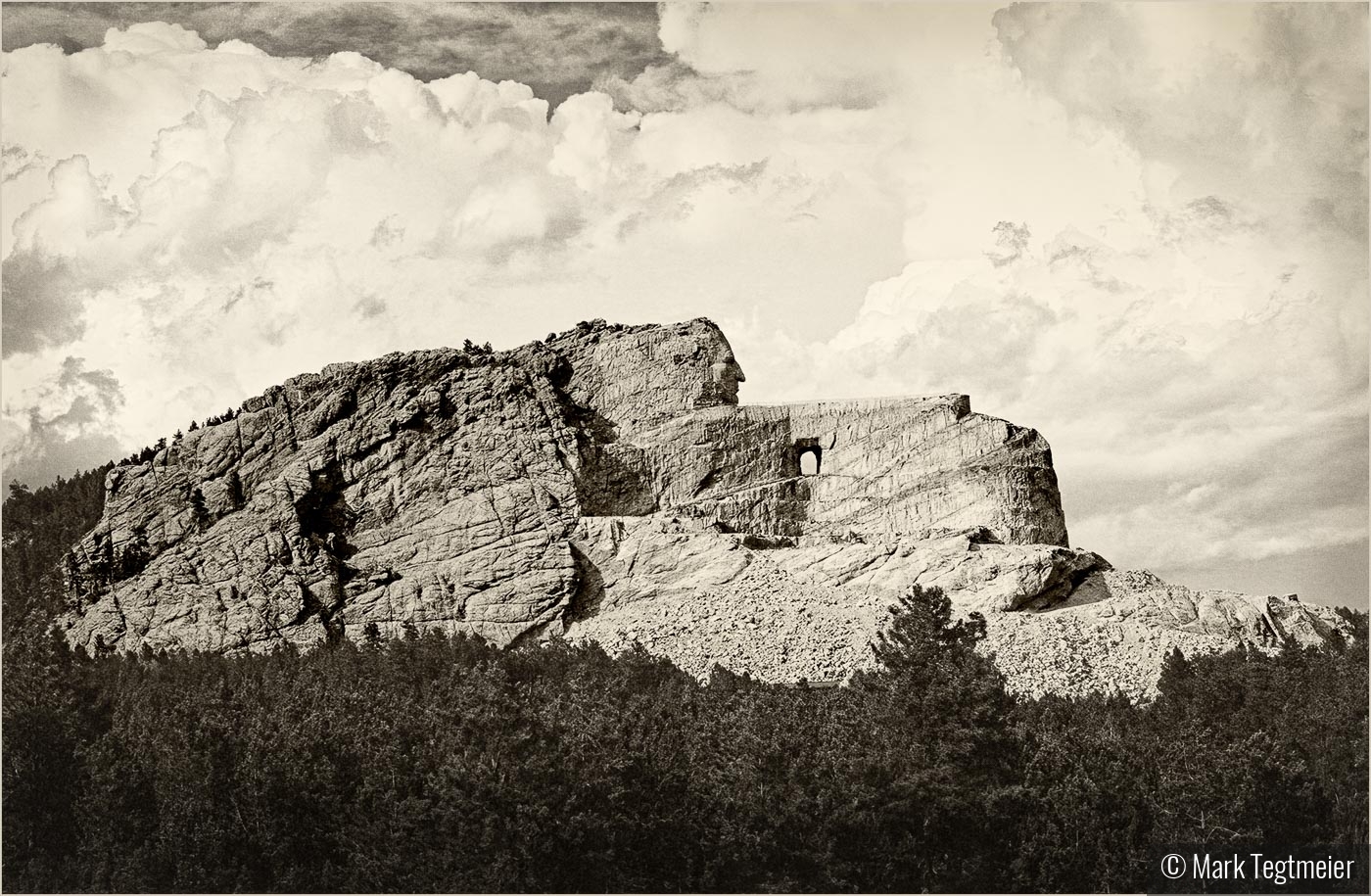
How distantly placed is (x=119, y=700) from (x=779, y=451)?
2846cm

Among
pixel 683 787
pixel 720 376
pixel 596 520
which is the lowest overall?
pixel 683 787

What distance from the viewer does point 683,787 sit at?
48.5 meters

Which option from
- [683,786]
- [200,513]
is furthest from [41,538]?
[683,786]

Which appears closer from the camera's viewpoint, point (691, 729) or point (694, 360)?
point (691, 729)

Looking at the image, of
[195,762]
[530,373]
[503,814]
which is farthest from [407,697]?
[530,373]

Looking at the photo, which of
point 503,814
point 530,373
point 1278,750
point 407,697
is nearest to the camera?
point 503,814

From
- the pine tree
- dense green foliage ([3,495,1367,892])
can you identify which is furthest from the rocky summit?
dense green foliage ([3,495,1367,892])

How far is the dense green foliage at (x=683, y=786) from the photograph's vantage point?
1836 inches

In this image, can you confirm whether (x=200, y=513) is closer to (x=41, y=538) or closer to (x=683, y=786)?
(x=41, y=538)

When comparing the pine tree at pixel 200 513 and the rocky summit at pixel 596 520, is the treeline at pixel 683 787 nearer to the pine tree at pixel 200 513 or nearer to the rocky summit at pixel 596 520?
the rocky summit at pixel 596 520

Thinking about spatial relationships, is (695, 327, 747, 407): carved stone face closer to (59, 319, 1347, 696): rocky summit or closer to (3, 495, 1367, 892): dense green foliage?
(59, 319, 1347, 696): rocky summit

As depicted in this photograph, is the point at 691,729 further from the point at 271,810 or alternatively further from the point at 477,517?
the point at 477,517

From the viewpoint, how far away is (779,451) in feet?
257

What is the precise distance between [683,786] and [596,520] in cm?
2822
